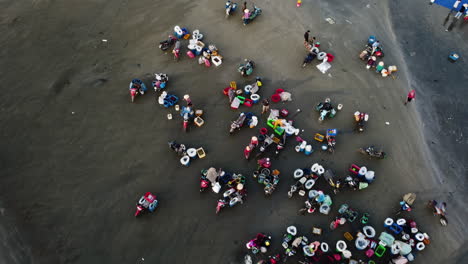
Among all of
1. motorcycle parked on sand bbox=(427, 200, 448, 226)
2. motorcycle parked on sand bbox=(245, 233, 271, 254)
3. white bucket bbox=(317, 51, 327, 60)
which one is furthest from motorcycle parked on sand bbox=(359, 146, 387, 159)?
motorcycle parked on sand bbox=(245, 233, 271, 254)

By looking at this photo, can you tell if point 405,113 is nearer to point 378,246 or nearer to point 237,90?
point 378,246

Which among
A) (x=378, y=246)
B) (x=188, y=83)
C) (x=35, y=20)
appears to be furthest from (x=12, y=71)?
(x=378, y=246)

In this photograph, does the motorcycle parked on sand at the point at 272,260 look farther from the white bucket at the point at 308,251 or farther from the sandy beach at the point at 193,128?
the white bucket at the point at 308,251

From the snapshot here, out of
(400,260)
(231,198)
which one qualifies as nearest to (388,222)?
(400,260)

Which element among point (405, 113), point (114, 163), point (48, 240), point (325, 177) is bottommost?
point (48, 240)

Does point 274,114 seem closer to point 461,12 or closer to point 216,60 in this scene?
point 216,60

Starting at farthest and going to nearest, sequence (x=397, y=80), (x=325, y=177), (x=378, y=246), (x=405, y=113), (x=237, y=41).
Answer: (x=237, y=41) → (x=397, y=80) → (x=405, y=113) → (x=325, y=177) → (x=378, y=246)

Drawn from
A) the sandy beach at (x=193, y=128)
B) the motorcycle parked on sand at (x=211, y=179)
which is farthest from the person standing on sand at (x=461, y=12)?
the motorcycle parked on sand at (x=211, y=179)
